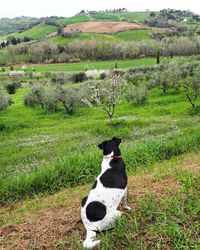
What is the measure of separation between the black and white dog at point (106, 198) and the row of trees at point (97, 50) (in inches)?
5925

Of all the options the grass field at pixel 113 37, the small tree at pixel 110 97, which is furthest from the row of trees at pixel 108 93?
the grass field at pixel 113 37

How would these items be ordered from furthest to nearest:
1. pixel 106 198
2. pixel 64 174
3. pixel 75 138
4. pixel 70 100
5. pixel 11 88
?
pixel 11 88
pixel 70 100
pixel 75 138
pixel 64 174
pixel 106 198

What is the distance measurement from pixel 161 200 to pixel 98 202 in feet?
4.55

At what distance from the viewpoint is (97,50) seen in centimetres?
17025

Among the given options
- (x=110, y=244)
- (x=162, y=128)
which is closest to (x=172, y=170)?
(x=110, y=244)

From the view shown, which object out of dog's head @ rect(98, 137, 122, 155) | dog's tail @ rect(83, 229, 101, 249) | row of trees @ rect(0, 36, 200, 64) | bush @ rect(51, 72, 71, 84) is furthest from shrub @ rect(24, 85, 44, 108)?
row of trees @ rect(0, 36, 200, 64)

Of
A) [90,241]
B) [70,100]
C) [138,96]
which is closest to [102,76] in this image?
Result: [138,96]

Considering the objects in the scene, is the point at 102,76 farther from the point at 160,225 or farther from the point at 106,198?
the point at 160,225

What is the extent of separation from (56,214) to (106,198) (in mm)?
1681

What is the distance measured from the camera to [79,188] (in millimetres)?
9719

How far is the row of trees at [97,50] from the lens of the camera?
15588 cm

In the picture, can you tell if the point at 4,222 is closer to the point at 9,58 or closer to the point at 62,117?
the point at 62,117

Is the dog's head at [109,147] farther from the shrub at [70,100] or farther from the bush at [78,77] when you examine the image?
the bush at [78,77]

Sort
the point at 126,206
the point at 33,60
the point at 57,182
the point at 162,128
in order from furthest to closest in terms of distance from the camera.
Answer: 1. the point at 33,60
2. the point at 162,128
3. the point at 57,182
4. the point at 126,206
